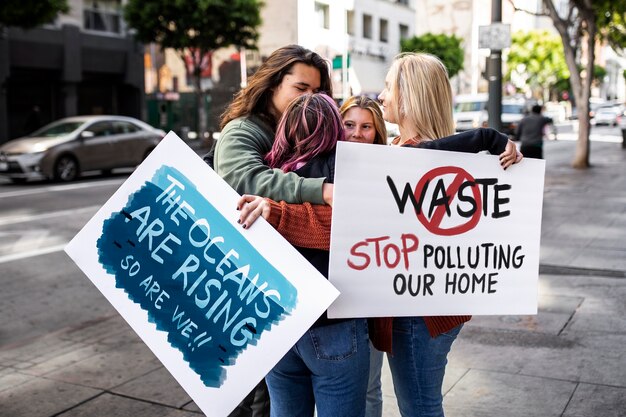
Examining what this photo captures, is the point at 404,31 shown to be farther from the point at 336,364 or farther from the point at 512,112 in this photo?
the point at 336,364

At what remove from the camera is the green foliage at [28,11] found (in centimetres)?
2047

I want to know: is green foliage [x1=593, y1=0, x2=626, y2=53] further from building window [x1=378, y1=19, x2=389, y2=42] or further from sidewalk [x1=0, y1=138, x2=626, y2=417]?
building window [x1=378, y1=19, x2=389, y2=42]

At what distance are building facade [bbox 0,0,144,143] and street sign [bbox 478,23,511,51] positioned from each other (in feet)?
65.2

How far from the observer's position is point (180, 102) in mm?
40438

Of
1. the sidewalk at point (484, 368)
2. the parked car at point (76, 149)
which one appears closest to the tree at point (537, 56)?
the parked car at point (76, 149)

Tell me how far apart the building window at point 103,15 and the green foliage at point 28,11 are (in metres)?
9.13

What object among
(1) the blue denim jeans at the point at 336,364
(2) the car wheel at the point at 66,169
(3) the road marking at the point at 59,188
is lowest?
(3) the road marking at the point at 59,188

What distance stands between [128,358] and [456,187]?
132 inches

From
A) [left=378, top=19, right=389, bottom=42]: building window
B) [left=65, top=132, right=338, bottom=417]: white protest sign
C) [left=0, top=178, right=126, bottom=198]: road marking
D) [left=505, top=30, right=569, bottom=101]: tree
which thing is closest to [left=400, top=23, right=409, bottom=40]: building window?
[left=378, top=19, right=389, bottom=42]: building window

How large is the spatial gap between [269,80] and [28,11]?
20.0 meters

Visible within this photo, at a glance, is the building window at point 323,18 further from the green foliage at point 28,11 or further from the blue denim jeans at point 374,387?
the blue denim jeans at point 374,387

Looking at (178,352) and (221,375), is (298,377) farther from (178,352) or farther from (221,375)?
(178,352)

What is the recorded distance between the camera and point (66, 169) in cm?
1838

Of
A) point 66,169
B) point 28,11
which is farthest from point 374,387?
point 28,11
